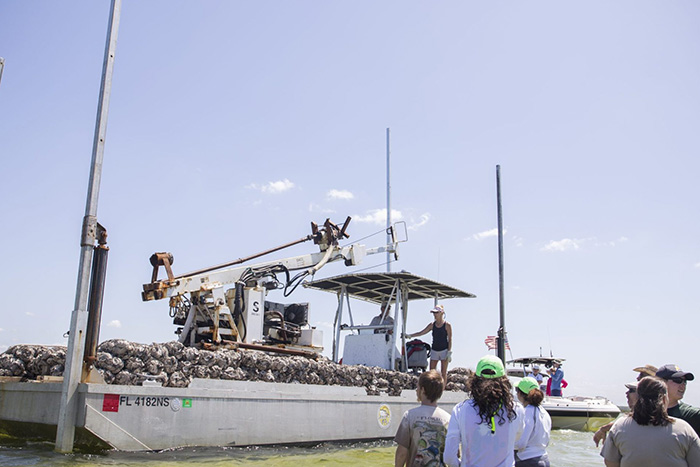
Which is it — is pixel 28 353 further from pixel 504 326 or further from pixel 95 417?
pixel 504 326

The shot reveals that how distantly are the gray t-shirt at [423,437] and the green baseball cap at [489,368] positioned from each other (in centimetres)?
51

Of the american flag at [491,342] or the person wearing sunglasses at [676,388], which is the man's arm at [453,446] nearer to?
the person wearing sunglasses at [676,388]

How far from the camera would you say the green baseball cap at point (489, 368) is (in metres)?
3.92

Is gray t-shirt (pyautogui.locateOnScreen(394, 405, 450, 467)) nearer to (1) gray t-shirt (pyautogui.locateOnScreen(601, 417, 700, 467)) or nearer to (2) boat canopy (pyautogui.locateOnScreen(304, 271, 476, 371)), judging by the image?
(1) gray t-shirt (pyautogui.locateOnScreen(601, 417, 700, 467))

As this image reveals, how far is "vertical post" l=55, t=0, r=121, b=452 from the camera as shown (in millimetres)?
7629

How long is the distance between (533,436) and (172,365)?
5.86 meters

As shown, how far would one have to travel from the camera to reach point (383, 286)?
47.6 feet

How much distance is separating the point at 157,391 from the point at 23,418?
76.7 inches

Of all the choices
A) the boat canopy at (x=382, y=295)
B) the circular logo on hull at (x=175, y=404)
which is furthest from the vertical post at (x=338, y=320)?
the circular logo on hull at (x=175, y=404)

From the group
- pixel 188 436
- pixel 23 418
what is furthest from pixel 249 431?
pixel 23 418

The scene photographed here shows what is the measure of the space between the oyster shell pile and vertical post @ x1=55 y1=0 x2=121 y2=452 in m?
0.60

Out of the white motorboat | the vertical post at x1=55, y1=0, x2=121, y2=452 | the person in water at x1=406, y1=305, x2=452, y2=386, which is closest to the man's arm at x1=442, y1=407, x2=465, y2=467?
the vertical post at x1=55, y1=0, x2=121, y2=452

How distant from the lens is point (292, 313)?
13.2 meters

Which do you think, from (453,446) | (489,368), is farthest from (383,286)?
(453,446)
